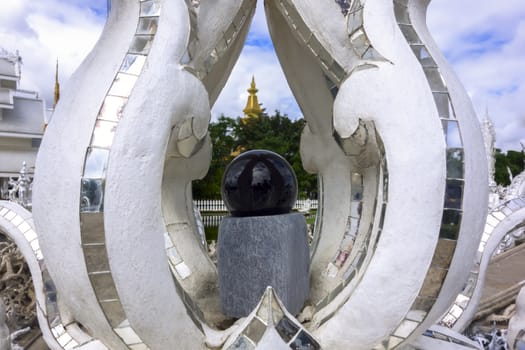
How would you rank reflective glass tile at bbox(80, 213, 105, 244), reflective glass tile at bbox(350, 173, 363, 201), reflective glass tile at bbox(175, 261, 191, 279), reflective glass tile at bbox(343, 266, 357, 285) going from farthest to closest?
reflective glass tile at bbox(350, 173, 363, 201) < reflective glass tile at bbox(175, 261, 191, 279) < reflective glass tile at bbox(343, 266, 357, 285) < reflective glass tile at bbox(80, 213, 105, 244)

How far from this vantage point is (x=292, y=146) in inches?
814

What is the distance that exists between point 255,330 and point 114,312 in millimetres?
804

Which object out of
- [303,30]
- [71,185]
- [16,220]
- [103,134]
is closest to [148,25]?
[103,134]

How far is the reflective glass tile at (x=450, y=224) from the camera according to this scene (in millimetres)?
2777

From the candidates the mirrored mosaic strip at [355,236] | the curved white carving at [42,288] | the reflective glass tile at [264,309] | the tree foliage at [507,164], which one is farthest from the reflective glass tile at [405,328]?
the tree foliage at [507,164]

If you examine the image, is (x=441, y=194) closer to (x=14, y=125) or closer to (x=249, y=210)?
(x=249, y=210)

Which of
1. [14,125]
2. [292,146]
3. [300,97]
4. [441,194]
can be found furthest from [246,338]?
[14,125]

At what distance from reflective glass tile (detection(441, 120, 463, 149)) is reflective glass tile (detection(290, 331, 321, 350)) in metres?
1.42

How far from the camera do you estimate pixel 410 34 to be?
309 cm

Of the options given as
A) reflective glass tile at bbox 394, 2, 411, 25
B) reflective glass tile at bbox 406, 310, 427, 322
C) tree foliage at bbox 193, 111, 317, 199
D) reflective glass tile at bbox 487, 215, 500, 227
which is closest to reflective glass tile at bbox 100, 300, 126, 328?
reflective glass tile at bbox 406, 310, 427, 322

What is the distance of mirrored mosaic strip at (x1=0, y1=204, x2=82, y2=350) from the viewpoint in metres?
3.09

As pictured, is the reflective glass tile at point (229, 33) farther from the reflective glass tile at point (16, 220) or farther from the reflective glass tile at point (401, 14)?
the reflective glass tile at point (16, 220)

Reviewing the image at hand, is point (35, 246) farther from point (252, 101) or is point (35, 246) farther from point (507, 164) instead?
point (507, 164)

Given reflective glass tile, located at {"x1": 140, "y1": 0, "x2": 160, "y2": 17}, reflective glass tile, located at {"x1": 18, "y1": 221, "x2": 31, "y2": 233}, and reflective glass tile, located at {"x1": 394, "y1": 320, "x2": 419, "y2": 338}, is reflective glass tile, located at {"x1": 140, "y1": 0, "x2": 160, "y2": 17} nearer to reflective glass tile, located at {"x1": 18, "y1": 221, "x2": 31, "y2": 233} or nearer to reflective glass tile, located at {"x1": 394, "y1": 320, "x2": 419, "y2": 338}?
reflective glass tile, located at {"x1": 18, "y1": 221, "x2": 31, "y2": 233}
